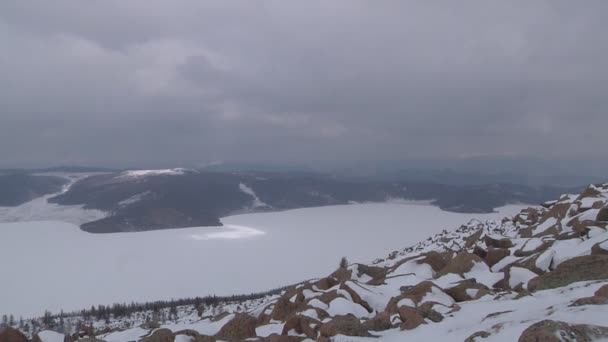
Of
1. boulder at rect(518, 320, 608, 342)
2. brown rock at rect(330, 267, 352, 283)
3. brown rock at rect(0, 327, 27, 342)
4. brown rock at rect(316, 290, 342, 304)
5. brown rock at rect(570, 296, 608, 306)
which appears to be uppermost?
boulder at rect(518, 320, 608, 342)

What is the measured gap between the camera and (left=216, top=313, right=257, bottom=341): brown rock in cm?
1592

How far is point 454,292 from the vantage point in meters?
15.6

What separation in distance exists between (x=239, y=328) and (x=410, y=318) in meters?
8.56

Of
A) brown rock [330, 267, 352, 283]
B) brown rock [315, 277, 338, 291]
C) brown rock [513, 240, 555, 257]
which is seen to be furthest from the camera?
brown rock [330, 267, 352, 283]

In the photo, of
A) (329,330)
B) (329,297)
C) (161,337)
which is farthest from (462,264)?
(161,337)

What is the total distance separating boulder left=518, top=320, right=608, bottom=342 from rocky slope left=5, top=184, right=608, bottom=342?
0.05 feet

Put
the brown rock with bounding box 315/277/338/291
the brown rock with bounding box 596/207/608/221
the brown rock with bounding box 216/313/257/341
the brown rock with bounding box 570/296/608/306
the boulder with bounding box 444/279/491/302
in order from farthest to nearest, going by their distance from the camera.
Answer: the brown rock with bounding box 315/277/338/291 < the brown rock with bounding box 596/207/608/221 < the brown rock with bounding box 216/313/257/341 < the boulder with bounding box 444/279/491/302 < the brown rock with bounding box 570/296/608/306

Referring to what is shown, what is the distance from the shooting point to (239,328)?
16.4m

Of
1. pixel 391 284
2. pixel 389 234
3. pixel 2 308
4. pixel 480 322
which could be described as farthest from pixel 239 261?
pixel 480 322

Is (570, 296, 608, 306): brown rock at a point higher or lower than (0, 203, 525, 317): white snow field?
higher

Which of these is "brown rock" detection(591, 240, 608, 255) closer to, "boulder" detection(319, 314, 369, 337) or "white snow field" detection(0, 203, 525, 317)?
"boulder" detection(319, 314, 369, 337)

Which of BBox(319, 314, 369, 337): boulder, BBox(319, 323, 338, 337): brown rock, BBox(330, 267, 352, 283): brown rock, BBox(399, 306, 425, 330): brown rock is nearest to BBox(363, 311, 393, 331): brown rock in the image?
BBox(319, 314, 369, 337): boulder

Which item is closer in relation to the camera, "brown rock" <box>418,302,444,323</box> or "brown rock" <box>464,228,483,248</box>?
"brown rock" <box>418,302,444,323</box>

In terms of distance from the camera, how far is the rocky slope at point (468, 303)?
320 inches
